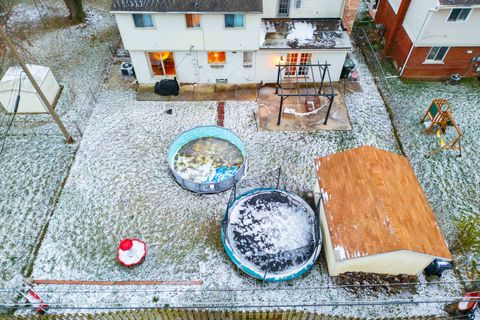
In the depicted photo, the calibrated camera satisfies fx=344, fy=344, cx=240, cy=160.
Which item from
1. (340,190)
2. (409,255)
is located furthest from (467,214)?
(340,190)

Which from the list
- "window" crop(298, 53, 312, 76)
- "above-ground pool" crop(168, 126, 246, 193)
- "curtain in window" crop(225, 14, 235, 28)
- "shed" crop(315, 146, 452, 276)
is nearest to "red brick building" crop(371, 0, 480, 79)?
"window" crop(298, 53, 312, 76)

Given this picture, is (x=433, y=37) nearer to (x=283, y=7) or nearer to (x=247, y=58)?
(x=283, y=7)

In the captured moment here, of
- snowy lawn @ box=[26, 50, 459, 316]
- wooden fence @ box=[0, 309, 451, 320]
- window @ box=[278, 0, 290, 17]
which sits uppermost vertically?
window @ box=[278, 0, 290, 17]

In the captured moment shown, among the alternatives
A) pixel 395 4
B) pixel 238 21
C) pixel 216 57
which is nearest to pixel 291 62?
pixel 238 21

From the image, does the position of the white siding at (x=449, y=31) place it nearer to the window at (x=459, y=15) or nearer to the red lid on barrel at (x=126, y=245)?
the window at (x=459, y=15)

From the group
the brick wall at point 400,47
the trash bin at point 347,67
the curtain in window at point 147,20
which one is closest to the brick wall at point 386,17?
the brick wall at point 400,47

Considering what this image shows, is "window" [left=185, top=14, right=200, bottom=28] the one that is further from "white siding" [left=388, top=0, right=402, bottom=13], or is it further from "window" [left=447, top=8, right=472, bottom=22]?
"window" [left=447, top=8, right=472, bottom=22]

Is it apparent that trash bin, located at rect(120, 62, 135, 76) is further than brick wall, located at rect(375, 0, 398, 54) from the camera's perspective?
No
